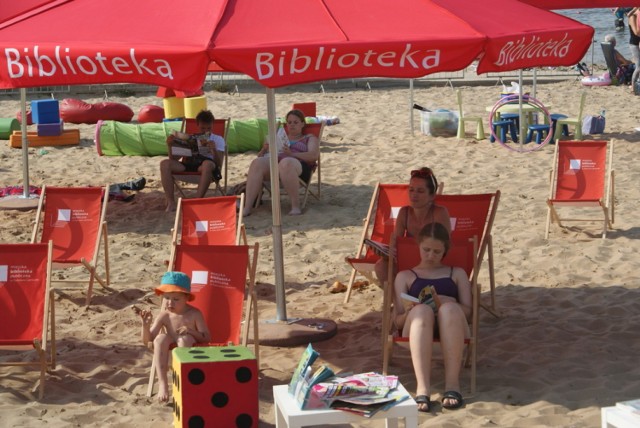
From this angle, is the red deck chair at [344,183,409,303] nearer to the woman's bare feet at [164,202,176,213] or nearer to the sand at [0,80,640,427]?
the sand at [0,80,640,427]

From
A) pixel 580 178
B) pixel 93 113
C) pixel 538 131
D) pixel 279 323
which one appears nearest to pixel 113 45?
pixel 279 323

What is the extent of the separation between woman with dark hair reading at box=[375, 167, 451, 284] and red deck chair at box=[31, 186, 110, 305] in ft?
7.98

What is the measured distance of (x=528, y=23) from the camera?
594 centimetres

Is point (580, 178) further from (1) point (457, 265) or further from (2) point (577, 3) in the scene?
(1) point (457, 265)

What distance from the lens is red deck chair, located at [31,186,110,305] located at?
8383 millimetres

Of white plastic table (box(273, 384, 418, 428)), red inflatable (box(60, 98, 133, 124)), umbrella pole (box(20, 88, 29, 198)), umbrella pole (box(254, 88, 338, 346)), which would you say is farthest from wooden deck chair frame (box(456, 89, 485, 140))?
white plastic table (box(273, 384, 418, 428))

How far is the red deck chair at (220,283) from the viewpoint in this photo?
21.2 ft

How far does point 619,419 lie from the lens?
4227 millimetres

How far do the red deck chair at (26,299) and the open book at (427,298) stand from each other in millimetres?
2095

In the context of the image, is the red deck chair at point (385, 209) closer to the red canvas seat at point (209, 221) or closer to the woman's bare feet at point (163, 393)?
the red canvas seat at point (209, 221)

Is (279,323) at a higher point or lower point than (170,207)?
lower

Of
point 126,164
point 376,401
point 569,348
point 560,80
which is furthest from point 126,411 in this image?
point 560,80

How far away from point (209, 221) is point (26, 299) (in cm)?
171

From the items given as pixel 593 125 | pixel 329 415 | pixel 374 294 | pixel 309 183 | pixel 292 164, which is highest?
pixel 593 125
